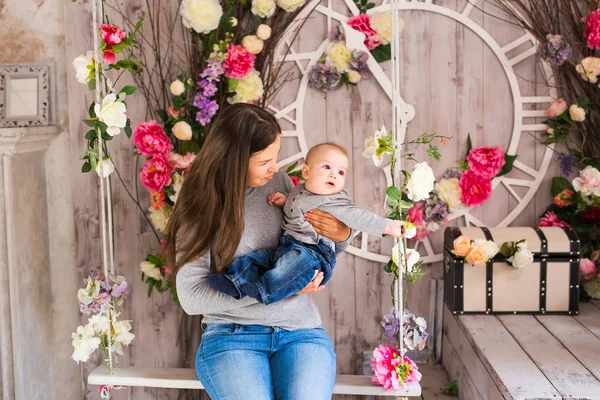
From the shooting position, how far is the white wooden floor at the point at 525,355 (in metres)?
2.23

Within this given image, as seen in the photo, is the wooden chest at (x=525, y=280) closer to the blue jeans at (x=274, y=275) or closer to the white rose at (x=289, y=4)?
the blue jeans at (x=274, y=275)

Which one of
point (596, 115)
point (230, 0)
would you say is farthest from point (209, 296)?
point (596, 115)

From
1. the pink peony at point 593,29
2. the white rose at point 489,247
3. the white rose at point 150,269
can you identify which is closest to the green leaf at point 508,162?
the white rose at point 489,247

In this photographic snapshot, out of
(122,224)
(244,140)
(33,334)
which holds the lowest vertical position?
(33,334)

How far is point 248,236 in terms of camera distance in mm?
2355

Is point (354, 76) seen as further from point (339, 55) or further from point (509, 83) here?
point (509, 83)

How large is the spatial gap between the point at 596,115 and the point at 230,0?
1606 millimetres

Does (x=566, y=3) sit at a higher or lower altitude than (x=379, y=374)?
higher

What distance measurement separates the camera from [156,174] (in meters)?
2.88

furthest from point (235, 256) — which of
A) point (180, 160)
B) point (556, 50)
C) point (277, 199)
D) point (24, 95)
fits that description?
point (556, 50)

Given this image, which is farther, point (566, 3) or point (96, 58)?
point (566, 3)

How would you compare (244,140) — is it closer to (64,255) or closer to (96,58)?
(96,58)

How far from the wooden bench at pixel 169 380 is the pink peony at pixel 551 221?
1.07 meters

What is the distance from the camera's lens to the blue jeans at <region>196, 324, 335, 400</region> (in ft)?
7.02
